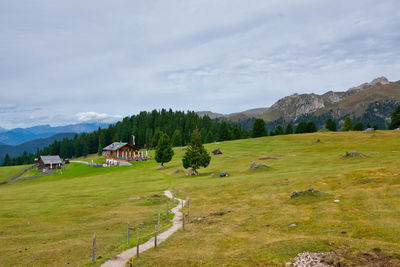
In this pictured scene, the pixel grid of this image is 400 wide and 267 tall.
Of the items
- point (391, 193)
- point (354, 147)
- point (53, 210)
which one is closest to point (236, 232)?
point (391, 193)

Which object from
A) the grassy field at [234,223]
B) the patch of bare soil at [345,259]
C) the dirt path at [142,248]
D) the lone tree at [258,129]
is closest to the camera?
the patch of bare soil at [345,259]

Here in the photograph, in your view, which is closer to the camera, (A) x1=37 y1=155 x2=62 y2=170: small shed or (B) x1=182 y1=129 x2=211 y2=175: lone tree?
(B) x1=182 y1=129 x2=211 y2=175: lone tree

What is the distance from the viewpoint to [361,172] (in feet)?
139

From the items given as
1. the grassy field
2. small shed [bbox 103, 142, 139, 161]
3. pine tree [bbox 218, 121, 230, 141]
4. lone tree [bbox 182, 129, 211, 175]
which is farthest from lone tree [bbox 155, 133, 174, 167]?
pine tree [bbox 218, 121, 230, 141]

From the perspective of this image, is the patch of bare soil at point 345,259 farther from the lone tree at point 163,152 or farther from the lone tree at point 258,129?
the lone tree at point 258,129

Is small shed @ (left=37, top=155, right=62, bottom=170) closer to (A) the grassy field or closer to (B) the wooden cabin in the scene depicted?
(B) the wooden cabin

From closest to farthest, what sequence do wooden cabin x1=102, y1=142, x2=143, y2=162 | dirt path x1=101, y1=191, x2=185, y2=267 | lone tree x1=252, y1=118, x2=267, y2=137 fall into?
dirt path x1=101, y1=191, x2=185, y2=267, wooden cabin x1=102, y1=142, x2=143, y2=162, lone tree x1=252, y1=118, x2=267, y2=137

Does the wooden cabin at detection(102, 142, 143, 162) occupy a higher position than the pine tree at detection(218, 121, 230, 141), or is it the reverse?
the pine tree at detection(218, 121, 230, 141)

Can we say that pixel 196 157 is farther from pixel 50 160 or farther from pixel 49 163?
pixel 50 160

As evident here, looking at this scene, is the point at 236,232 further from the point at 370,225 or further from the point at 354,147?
the point at 354,147

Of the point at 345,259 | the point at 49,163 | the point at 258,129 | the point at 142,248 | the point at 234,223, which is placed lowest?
the point at 234,223

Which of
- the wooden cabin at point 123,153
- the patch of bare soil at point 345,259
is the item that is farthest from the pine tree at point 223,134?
the patch of bare soil at point 345,259

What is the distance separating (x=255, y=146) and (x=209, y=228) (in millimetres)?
90818

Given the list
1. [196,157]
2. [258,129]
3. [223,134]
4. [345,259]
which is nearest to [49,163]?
[196,157]
